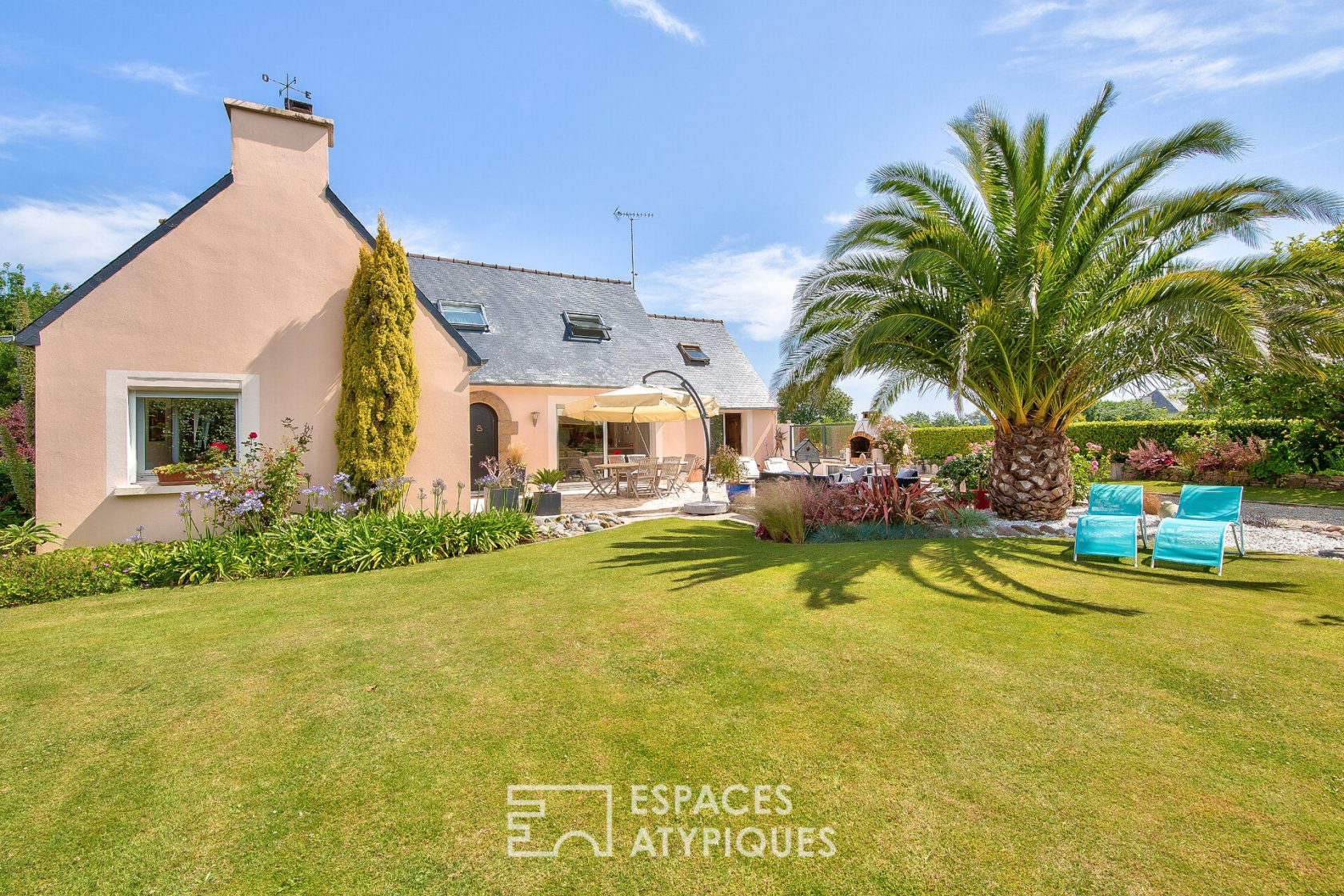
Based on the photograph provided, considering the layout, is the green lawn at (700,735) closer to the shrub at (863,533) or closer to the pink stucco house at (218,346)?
the pink stucco house at (218,346)

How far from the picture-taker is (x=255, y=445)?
8.94 meters

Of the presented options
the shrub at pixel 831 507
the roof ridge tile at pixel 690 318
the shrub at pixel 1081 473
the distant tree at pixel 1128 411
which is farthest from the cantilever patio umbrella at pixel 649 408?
the distant tree at pixel 1128 411

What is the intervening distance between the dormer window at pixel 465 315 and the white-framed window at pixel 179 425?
387 inches

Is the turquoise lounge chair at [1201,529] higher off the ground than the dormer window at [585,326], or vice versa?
the dormer window at [585,326]

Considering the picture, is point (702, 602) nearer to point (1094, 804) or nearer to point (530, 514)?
point (1094, 804)

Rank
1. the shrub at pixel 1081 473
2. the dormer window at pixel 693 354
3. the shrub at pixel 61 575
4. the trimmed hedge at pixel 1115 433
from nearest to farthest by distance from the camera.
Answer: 1. the shrub at pixel 61 575
2. the shrub at pixel 1081 473
3. the trimmed hedge at pixel 1115 433
4. the dormer window at pixel 693 354

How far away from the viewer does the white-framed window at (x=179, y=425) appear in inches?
342

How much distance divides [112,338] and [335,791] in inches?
356

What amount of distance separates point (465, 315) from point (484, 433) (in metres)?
4.19

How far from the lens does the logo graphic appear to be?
2.50 metres

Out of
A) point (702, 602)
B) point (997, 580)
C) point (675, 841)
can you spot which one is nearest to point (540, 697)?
point (675, 841)

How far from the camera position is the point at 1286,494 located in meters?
12.9

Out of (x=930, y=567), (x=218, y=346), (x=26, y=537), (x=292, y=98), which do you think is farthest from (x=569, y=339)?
(x=930, y=567)

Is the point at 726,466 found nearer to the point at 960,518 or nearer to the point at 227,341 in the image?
the point at 960,518
